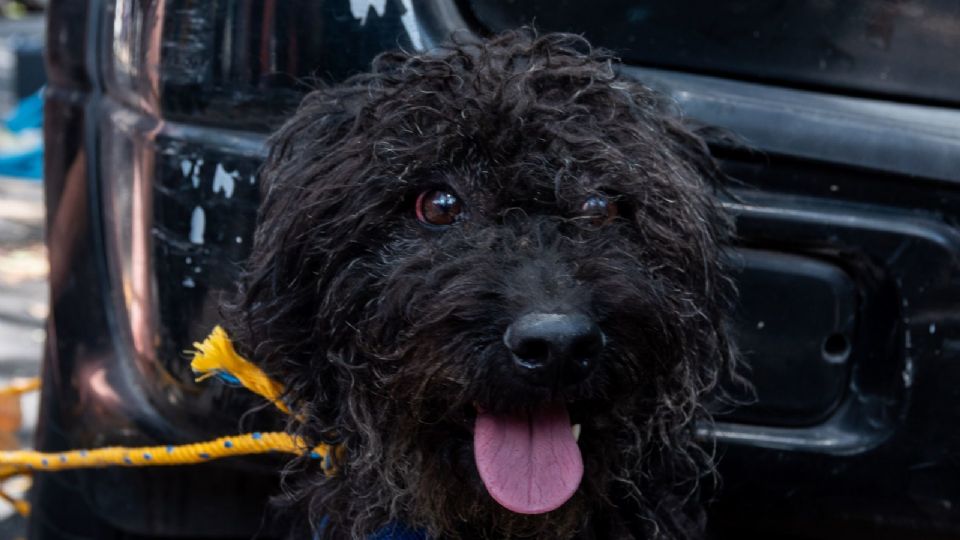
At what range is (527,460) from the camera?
236 centimetres

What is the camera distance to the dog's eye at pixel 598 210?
8.16 feet

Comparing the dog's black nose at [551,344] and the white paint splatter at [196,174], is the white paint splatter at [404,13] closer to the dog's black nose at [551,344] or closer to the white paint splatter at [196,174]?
the white paint splatter at [196,174]

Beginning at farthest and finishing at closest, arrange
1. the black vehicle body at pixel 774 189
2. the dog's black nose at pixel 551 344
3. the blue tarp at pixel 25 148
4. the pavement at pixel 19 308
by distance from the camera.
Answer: the blue tarp at pixel 25 148 → the pavement at pixel 19 308 → the black vehicle body at pixel 774 189 → the dog's black nose at pixel 551 344

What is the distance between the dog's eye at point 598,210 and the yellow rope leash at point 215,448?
0.75m

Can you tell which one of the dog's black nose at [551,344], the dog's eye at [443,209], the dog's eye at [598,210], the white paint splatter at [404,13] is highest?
the white paint splatter at [404,13]

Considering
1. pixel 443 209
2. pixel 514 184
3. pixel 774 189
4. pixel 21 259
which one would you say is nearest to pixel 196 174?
pixel 443 209

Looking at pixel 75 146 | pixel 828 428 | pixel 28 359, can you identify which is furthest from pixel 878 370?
pixel 28 359

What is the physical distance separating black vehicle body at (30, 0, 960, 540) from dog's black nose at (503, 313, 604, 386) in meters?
0.74

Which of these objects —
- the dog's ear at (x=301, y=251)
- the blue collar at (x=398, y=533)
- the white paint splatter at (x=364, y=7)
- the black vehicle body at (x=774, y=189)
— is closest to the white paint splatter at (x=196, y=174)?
the black vehicle body at (x=774, y=189)

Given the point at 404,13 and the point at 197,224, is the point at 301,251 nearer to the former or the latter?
the point at 197,224

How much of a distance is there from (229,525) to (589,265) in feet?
5.26

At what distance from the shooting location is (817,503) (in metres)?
2.99

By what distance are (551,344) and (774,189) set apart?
920mm

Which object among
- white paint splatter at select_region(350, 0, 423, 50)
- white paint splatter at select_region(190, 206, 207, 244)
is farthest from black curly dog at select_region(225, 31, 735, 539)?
white paint splatter at select_region(190, 206, 207, 244)
